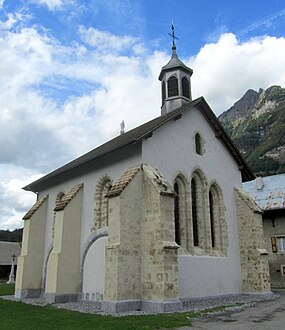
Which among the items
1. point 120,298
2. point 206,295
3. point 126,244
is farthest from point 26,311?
point 206,295

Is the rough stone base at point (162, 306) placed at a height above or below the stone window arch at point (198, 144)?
below

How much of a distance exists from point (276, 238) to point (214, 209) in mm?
11472

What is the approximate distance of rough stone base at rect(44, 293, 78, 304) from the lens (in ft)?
50.0

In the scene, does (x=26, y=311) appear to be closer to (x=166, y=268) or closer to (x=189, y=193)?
(x=166, y=268)

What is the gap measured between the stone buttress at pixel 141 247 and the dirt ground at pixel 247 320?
201 centimetres

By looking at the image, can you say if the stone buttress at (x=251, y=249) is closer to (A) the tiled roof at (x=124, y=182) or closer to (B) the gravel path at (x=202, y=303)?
(B) the gravel path at (x=202, y=303)

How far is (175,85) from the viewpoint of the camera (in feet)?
68.3

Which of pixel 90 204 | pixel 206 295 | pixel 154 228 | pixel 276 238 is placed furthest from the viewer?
pixel 276 238

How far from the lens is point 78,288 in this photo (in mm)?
15984

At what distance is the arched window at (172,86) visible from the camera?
68.2 feet

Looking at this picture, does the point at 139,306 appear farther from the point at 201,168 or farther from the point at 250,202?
the point at 250,202

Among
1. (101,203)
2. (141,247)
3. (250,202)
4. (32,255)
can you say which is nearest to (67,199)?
(101,203)

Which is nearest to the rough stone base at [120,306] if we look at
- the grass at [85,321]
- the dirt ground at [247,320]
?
the grass at [85,321]

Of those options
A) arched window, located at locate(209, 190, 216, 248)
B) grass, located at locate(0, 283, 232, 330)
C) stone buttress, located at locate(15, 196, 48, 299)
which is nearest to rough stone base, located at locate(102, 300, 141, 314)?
grass, located at locate(0, 283, 232, 330)
